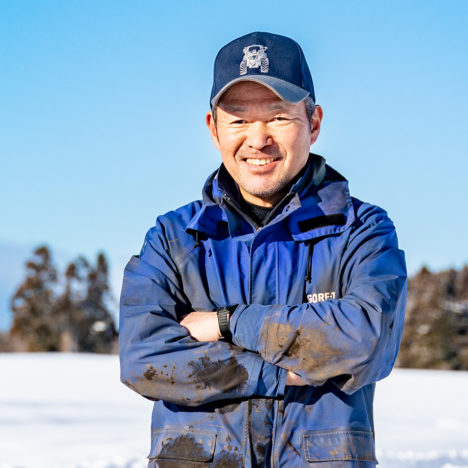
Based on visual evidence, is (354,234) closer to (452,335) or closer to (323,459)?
(323,459)

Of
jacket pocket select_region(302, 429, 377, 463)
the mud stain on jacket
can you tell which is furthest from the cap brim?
jacket pocket select_region(302, 429, 377, 463)

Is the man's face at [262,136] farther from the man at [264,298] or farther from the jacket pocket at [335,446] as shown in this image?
the jacket pocket at [335,446]

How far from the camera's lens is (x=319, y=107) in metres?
2.81

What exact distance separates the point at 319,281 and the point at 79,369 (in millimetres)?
14076

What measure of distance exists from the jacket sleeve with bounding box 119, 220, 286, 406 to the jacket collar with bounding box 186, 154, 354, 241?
21 centimetres

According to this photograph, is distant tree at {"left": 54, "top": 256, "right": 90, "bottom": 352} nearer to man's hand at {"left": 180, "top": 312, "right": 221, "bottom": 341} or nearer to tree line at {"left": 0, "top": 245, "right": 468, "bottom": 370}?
tree line at {"left": 0, "top": 245, "right": 468, "bottom": 370}

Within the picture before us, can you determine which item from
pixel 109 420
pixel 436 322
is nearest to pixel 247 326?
pixel 109 420

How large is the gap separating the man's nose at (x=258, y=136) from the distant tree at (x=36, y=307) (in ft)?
117

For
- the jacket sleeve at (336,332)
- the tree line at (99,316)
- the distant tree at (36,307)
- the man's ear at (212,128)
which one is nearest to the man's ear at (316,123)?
the man's ear at (212,128)

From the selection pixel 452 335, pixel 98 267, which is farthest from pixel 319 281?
pixel 98 267

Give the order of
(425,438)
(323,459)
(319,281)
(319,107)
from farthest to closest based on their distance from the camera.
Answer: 1. (425,438)
2. (319,107)
3. (319,281)
4. (323,459)

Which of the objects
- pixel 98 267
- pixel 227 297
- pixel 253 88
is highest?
pixel 98 267

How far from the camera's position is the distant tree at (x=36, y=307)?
38.4 m

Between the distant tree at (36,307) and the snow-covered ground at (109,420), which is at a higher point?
the distant tree at (36,307)
